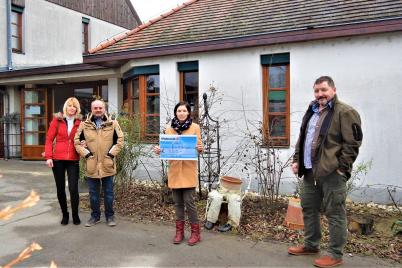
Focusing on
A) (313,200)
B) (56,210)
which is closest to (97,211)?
(56,210)

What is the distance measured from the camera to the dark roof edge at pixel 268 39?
6.50 m

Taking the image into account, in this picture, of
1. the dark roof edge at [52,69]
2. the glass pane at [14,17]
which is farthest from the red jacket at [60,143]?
the glass pane at [14,17]

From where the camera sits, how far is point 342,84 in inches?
276

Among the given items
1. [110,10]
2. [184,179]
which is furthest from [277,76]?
[110,10]

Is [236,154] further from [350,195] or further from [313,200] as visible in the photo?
[313,200]

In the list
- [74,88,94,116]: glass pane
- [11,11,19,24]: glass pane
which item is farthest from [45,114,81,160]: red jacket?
[11,11,19,24]: glass pane

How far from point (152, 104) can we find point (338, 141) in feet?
20.2

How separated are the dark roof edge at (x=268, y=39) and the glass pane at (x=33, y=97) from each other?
5003 mm

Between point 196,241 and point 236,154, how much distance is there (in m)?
3.41

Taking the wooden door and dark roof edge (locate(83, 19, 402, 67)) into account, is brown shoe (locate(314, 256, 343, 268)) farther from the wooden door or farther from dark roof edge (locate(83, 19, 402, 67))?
the wooden door

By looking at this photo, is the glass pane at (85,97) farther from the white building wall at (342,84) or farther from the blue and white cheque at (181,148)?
the blue and white cheque at (181,148)

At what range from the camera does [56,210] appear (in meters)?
6.51

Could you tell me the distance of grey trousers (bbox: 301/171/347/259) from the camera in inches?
153

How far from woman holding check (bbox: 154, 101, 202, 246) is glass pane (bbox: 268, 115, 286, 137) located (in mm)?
3322
